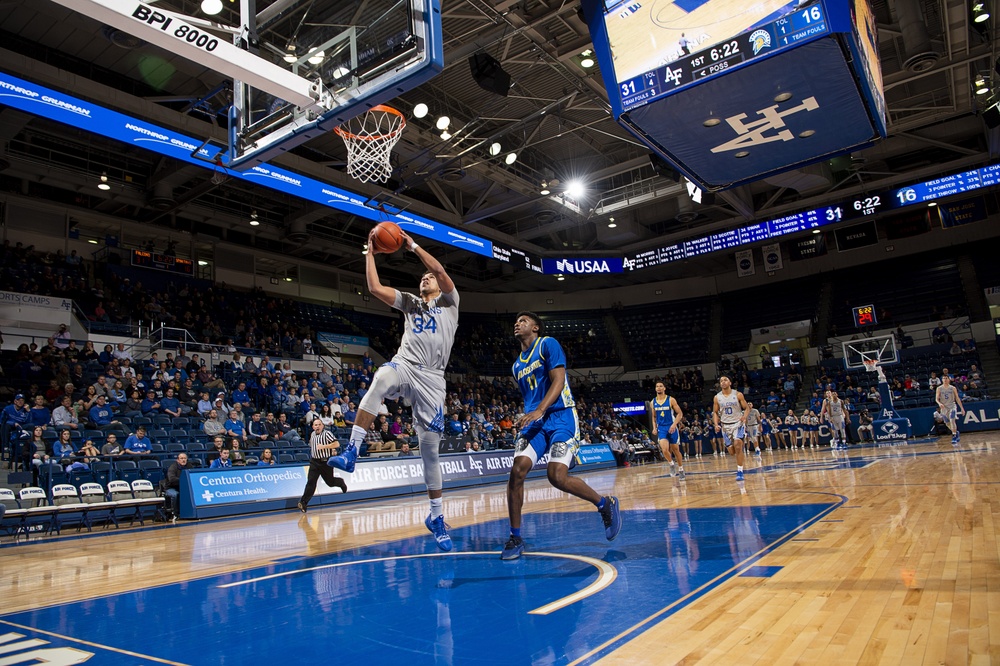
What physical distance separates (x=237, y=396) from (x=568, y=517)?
40.9 feet

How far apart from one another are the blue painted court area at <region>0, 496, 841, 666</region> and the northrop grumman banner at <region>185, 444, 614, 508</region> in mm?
5051

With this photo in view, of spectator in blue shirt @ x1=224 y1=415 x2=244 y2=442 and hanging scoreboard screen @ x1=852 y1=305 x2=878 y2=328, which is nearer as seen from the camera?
spectator in blue shirt @ x1=224 y1=415 x2=244 y2=442

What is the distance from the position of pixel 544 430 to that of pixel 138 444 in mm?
10396

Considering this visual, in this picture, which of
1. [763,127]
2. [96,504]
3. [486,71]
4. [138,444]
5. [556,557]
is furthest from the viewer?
[486,71]

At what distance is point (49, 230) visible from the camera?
→ 73.5 ft

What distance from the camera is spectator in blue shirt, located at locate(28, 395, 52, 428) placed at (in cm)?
1255

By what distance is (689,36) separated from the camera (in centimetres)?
816

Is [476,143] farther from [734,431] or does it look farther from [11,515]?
[11,515]

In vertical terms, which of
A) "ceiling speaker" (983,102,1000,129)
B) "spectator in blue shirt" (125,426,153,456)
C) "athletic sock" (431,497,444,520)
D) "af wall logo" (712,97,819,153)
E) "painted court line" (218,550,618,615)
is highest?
"ceiling speaker" (983,102,1000,129)

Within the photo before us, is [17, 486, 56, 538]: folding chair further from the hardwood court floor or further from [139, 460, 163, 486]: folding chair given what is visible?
the hardwood court floor

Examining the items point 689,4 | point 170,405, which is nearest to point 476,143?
point 170,405

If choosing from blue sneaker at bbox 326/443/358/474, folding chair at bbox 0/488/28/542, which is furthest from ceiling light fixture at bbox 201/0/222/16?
folding chair at bbox 0/488/28/542

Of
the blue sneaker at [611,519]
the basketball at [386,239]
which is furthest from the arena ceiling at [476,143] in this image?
the blue sneaker at [611,519]

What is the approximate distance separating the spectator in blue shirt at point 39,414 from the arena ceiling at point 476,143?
6.57 m
